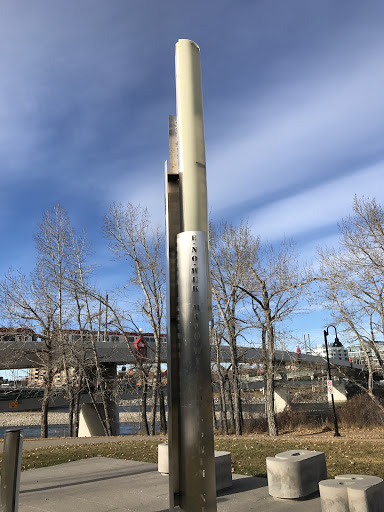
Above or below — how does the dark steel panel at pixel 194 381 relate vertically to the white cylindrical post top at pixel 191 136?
below

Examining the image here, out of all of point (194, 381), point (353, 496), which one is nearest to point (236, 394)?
point (353, 496)

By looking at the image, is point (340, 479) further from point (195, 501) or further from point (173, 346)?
point (173, 346)

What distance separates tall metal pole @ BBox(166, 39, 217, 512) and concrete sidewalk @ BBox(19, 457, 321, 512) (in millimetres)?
2012

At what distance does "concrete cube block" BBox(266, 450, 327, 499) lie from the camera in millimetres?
7352

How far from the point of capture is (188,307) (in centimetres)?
582

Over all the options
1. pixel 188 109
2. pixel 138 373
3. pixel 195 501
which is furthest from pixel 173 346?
pixel 138 373

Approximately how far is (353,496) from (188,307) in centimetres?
347

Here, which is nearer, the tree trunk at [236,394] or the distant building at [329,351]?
the tree trunk at [236,394]

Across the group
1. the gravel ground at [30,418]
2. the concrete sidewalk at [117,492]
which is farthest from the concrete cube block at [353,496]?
the gravel ground at [30,418]

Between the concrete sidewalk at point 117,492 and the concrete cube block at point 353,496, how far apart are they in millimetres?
683

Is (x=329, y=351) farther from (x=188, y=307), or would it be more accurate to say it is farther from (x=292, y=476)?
(x=188, y=307)

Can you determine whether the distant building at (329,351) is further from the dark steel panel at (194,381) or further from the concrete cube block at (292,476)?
the dark steel panel at (194,381)

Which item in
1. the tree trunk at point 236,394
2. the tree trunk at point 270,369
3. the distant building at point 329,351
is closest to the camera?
the tree trunk at point 270,369

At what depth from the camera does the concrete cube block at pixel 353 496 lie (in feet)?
19.4
